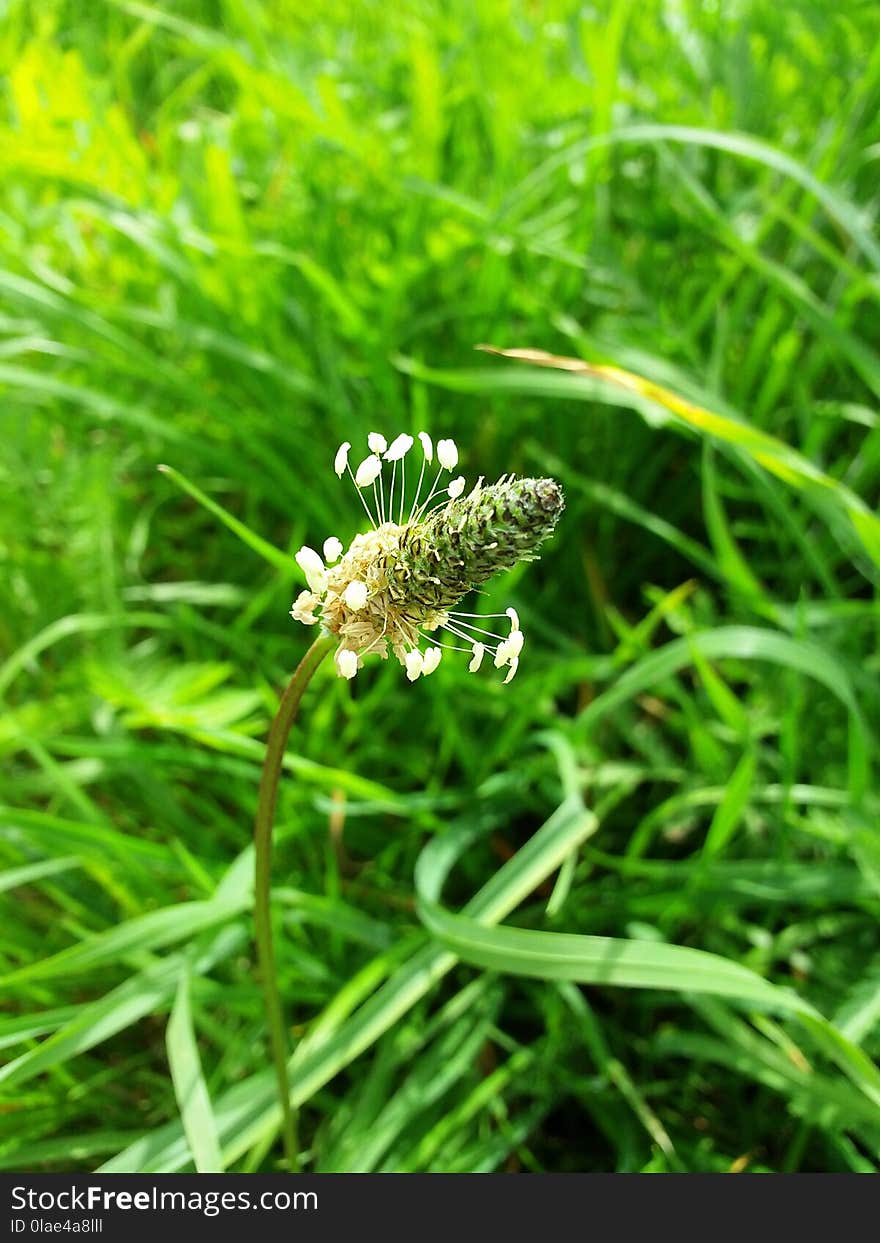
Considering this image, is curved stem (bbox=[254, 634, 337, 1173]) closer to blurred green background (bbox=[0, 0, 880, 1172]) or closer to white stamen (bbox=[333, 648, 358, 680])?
white stamen (bbox=[333, 648, 358, 680])

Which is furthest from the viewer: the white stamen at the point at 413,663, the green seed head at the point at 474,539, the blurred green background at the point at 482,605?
the blurred green background at the point at 482,605

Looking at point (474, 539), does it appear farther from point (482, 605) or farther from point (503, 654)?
point (482, 605)

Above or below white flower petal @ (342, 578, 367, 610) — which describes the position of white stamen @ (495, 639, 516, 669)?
below

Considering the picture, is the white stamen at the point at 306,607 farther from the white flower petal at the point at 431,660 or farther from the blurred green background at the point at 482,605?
the blurred green background at the point at 482,605

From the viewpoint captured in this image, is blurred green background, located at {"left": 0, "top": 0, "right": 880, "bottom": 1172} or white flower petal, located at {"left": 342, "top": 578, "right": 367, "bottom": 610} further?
blurred green background, located at {"left": 0, "top": 0, "right": 880, "bottom": 1172}

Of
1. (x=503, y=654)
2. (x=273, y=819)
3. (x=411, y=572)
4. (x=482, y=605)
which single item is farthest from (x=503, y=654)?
(x=482, y=605)

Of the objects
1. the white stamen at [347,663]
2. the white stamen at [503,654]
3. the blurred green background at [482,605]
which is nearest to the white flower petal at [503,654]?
the white stamen at [503,654]

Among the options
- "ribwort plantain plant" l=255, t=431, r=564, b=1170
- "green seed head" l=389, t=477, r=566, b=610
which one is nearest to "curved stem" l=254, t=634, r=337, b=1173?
"ribwort plantain plant" l=255, t=431, r=564, b=1170
